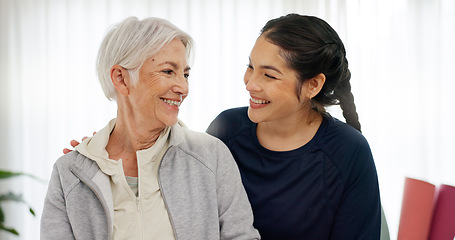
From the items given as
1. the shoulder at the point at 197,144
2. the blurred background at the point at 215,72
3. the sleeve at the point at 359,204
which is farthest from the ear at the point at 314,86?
the blurred background at the point at 215,72

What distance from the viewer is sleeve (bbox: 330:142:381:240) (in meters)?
1.58

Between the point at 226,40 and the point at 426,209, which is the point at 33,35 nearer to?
the point at 226,40

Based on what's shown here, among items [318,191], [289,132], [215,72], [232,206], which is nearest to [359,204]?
[318,191]

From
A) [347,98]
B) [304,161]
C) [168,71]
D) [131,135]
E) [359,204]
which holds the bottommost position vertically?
[359,204]

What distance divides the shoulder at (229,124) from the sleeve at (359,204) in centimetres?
43

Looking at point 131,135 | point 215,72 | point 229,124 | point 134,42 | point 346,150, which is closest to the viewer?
point 134,42

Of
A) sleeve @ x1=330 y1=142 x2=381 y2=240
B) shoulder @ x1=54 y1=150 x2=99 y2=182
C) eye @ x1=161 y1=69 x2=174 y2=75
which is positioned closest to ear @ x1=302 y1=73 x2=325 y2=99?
sleeve @ x1=330 y1=142 x2=381 y2=240

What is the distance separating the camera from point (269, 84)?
1.56 metres

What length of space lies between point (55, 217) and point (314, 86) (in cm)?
97

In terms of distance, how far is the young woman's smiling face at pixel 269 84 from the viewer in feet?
5.09

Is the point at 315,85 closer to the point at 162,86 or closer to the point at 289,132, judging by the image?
the point at 289,132

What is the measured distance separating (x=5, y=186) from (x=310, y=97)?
268cm

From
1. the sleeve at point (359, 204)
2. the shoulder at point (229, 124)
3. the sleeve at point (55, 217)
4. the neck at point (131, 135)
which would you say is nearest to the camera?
the sleeve at point (55, 217)

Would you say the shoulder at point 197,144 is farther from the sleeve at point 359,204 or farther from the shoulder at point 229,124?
the sleeve at point 359,204
